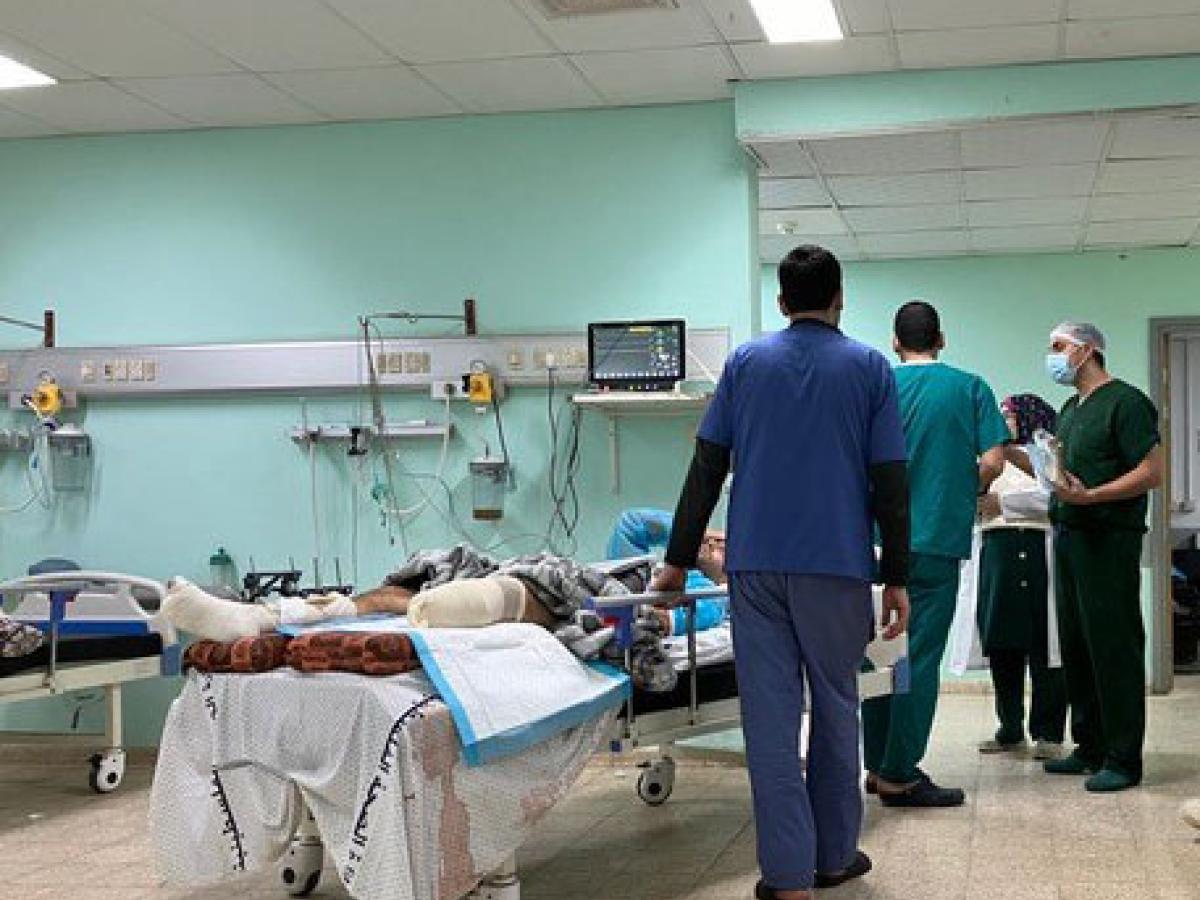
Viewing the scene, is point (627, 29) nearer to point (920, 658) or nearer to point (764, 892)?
point (920, 658)

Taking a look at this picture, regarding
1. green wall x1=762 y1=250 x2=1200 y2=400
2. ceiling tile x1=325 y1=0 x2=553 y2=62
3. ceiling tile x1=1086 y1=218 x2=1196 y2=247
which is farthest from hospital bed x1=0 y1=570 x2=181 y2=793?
ceiling tile x1=1086 y1=218 x2=1196 y2=247

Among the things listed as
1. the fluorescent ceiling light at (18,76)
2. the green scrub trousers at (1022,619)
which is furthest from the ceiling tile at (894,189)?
the fluorescent ceiling light at (18,76)

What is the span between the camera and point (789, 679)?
3381 millimetres

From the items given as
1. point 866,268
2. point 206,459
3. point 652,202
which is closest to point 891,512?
point 652,202

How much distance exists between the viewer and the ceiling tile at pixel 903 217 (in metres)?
7.40

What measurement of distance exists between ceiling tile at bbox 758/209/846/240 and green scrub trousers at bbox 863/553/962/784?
3265 millimetres

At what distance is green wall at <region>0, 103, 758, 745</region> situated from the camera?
5.87m

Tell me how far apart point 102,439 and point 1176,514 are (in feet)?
23.6

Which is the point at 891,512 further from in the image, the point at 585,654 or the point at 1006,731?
the point at 1006,731

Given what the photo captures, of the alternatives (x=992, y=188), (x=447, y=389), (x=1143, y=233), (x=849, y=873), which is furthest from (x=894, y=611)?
Result: (x=1143, y=233)

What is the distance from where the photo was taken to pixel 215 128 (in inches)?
Answer: 244

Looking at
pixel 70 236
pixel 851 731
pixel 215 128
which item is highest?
pixel 215 128

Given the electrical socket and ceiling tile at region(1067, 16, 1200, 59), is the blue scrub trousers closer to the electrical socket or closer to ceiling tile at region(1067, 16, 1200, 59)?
ceiling tile at region(1067, 16, 1200, 59)

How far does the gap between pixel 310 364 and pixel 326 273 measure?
15.4 inches
